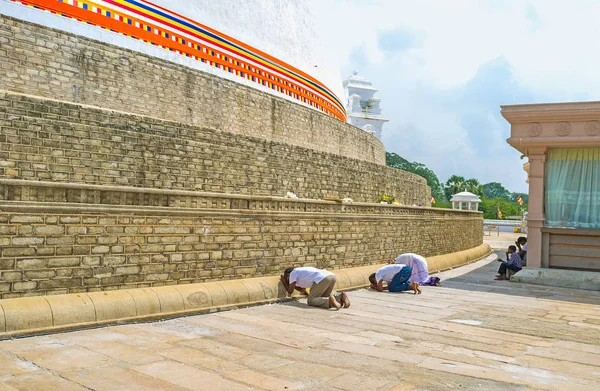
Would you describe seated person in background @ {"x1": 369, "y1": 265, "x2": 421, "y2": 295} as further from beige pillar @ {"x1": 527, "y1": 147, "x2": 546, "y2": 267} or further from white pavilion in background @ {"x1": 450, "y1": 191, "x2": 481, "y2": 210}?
white pavilion in background @ {"x1": 450, "y1": 191, "x2": 481, "y2": 210}

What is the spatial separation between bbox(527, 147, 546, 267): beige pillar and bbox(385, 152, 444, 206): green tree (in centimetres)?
6706

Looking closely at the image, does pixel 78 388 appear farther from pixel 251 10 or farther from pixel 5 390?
pixel 251 10

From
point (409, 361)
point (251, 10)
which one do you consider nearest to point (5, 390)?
point (409, 361)

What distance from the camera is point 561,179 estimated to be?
37.2ft

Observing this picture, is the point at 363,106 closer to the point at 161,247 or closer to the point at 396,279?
the point at 396,279

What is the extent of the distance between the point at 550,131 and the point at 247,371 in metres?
9.11

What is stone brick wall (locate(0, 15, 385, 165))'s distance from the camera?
9.97 m

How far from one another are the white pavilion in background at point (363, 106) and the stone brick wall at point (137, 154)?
33.5 metres

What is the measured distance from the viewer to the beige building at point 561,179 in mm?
10938

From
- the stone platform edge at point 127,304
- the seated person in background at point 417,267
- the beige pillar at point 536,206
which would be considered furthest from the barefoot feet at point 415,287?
the beige pillar at point 536,206

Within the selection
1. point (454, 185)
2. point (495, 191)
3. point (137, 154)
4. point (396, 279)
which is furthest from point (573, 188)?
point (495, 191)

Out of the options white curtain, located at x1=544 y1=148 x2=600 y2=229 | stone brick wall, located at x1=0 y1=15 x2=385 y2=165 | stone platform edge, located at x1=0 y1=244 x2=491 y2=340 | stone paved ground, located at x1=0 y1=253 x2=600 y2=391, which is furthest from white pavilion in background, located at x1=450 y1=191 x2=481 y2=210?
stone platform edge, located at x1=0 y1=244 x2=491 y2=340

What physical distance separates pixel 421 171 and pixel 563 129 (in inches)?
2899

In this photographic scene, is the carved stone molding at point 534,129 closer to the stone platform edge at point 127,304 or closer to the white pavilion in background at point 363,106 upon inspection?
the stone platform edge at point 127,304
